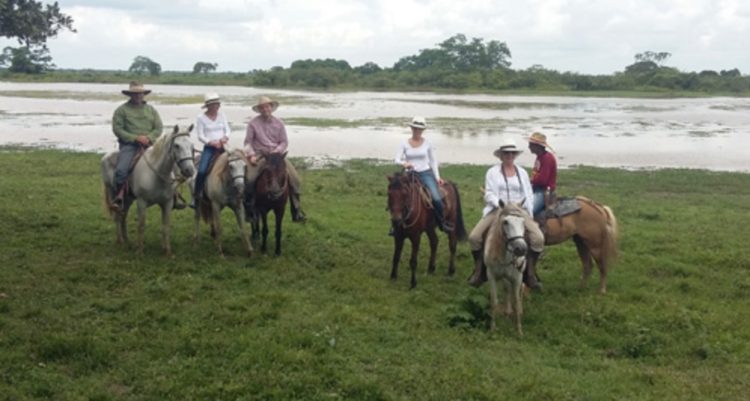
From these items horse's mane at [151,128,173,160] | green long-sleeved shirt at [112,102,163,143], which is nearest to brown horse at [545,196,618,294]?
horse's mane at [151,128,173,160]

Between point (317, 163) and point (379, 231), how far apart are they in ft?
39.1

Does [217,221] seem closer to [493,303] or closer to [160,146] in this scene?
[160,146]

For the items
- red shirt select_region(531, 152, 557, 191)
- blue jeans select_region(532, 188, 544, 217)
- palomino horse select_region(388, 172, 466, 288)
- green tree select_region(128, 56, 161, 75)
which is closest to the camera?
red shirt select_region(531, 152, 557, 191)

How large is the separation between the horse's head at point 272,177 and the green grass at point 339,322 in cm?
109

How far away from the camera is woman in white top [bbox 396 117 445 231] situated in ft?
33.6

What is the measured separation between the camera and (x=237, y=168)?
34.6 feet

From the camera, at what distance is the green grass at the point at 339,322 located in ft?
21.4

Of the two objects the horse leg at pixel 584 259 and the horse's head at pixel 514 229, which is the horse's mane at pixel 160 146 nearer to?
the horse's head at pixel 514 229

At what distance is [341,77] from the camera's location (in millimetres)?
107375

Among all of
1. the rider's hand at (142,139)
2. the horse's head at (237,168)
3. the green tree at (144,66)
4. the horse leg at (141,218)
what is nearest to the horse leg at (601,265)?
the horse's head at (237,168)

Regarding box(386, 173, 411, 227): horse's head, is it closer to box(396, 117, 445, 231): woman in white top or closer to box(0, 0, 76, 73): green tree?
box(396, 117, 445, 231): woman in white top

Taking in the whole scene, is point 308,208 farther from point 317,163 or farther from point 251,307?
point 317,163

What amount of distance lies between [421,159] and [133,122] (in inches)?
183

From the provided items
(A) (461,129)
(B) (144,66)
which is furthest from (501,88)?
(B) (144,66)
